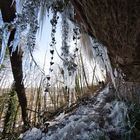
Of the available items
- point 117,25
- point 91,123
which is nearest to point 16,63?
point 91,123

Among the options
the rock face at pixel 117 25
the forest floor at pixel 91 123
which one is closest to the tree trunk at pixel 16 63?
the forest floor at pixel 91 123

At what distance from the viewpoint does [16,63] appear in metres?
2.82

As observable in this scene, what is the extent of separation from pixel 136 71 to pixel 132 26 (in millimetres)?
255

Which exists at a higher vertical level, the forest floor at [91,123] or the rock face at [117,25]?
the rock face at [117,25]

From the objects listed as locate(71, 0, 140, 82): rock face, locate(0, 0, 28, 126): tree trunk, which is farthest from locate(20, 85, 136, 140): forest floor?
locate(71, 0, 140, 82): rock face

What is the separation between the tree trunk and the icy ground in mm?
247

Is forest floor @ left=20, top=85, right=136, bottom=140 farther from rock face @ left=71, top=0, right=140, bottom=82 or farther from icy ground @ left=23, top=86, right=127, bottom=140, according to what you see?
rock face @ left=71, top=0, right=140, bottom=82

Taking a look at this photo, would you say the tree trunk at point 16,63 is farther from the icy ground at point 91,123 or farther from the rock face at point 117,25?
the rock face at point 117,25

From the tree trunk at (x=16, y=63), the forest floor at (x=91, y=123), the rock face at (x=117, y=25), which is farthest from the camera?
the forest floor at (x=91, y=123)

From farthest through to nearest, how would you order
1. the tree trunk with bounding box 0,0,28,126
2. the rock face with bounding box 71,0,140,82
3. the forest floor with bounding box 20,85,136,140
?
1. the forest floor with bounding box 20,85,136,140
2. the tree trunk with bounding box 0,0,28,126
3. the rock face with bounding box 71,0,140,82

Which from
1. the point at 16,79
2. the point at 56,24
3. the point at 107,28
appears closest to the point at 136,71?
the point at 107,28

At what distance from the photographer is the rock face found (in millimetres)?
997

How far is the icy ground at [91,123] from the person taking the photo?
3.06 meters

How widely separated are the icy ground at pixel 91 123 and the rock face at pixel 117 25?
6.01 feet
